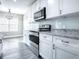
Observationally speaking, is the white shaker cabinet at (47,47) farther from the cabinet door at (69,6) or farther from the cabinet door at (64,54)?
the cabinet door at (69,6)

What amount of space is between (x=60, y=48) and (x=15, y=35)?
7742 millimetres

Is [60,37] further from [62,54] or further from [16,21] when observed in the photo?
[16,21]

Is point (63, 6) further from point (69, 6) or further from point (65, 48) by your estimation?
point (65, 48)

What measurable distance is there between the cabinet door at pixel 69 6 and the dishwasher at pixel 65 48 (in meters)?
0.71

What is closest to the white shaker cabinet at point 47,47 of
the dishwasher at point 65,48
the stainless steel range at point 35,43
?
the dishwasher at point 65,48

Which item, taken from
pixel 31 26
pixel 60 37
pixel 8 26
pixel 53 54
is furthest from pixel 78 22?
pixel 8 26

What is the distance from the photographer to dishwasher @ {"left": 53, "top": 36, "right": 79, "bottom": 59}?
3.69 ft

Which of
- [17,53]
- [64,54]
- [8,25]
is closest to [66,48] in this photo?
[64,54]

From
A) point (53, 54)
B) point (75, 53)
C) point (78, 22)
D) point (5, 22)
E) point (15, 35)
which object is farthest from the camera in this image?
point (15, 35)

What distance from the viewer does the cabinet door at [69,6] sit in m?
1.50

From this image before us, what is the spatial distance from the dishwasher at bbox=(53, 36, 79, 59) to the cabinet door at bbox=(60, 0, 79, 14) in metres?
0.71

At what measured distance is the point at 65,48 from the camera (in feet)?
4.32

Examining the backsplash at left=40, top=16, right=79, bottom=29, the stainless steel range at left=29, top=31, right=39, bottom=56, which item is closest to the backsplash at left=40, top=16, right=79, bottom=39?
the backsplash at left=40, top=16, right=79, bottom=29

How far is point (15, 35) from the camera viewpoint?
27.6ft
